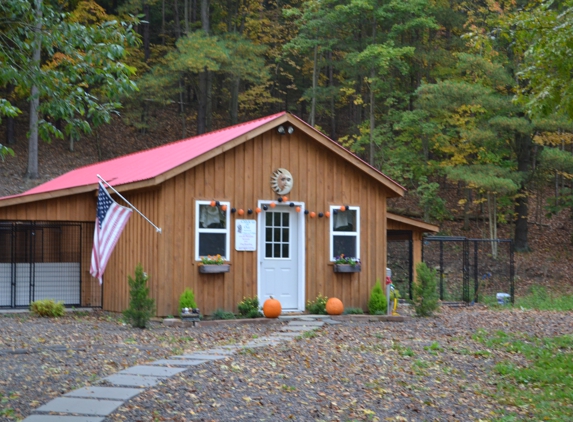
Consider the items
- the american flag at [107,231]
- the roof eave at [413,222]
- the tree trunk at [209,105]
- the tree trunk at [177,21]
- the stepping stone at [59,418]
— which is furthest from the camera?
the tree trunk at [177,21]

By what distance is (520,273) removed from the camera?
26281mm

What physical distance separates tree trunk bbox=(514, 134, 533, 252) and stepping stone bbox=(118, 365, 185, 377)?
73.1 ft

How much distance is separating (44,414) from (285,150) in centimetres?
1003

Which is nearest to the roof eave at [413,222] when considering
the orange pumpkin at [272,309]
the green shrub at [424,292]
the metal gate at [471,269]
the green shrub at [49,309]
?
the metal gate at [471,269]

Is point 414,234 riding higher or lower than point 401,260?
higher

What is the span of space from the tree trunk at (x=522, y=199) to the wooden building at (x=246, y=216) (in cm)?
1331

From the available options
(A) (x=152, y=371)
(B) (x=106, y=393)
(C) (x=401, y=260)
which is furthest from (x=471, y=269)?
(B) (x=106, y=393)

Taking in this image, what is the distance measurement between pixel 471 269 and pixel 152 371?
63.9 feet

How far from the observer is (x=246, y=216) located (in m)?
15.3

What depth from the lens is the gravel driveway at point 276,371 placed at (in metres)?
7.14

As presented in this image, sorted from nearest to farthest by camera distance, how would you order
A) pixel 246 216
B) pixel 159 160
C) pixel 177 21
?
pixel 246 216 → pixel 159 160 → pixel 177 21

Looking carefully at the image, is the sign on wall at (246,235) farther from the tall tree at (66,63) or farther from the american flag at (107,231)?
the tall tree at (66,63)

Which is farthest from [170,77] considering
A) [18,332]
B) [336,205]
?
[18,332]

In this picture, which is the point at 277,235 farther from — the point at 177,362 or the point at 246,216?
the point at 177,362
